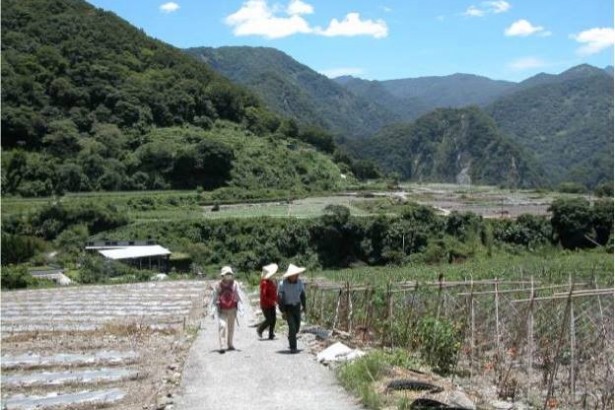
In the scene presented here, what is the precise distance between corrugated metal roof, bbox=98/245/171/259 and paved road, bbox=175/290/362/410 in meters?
29.5

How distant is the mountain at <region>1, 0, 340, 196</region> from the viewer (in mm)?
63500

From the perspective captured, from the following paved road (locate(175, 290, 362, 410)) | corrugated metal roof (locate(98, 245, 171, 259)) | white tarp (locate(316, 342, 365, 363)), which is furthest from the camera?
Result: corrugated metal roof (locate(98, 245, 171, 259))

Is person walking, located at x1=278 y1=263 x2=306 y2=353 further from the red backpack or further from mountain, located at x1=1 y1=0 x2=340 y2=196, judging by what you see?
mountain, located at x1=1 y1=0 x2=340 y2=196

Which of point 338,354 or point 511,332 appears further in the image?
point 511,332

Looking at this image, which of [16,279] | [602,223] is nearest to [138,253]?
[16,279]

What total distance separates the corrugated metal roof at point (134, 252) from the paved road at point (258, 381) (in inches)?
1160

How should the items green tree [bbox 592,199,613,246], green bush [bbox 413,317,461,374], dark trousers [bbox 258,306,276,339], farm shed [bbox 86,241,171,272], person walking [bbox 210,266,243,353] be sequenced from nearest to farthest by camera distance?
green bush [bbox 413,317,461,374]
person walking [bbox 210,266,243,353]
dark trousers [bbox 258,306,276,339]
farm shed [bbox 86,241,171,272]
green tree [bbox 592,199,613,246]

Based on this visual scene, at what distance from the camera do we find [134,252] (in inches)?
1645

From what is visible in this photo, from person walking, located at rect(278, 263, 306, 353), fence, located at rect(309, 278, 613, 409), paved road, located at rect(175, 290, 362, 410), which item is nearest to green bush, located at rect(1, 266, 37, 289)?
fence, located at rect(309, 278, 613, 409)

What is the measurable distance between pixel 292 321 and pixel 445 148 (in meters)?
159

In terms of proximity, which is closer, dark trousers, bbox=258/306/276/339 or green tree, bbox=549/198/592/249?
dark trousers, bbox=258/306/276/339

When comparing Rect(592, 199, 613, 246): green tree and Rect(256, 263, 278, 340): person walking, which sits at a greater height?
Rect(256, 263, 278, 340): person walking

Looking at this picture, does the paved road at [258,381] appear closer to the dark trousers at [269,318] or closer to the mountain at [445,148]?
the dark trousers at [269,318]

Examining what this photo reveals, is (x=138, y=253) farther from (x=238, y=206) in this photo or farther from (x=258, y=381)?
(x=258, y=381)
